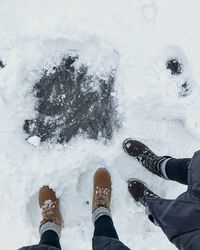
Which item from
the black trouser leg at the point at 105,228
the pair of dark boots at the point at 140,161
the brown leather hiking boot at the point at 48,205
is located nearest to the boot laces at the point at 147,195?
the pair of dark boots at the point at 140,161

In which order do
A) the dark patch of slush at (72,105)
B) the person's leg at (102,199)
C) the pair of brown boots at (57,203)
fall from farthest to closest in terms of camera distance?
the dark patch of slush at (72,105)
the pair of brown boots at (57,203)
the person's leg at (102,199)

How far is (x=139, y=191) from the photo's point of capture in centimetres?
229

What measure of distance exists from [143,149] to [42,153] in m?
0.63

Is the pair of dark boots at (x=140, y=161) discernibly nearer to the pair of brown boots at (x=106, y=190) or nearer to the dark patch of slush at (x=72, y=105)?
the pair of brown boots at (x=106, y=190)

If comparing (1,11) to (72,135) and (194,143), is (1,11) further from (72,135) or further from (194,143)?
(194,143)

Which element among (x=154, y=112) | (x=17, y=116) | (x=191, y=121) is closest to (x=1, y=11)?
(x=17, y=116)

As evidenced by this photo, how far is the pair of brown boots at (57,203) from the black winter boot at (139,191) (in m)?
0.14

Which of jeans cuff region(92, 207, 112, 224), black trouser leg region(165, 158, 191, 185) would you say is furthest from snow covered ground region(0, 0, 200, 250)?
black trouser leg region(165, 158, 191, 185)

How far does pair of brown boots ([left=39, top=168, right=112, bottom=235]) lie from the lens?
86.4 inches

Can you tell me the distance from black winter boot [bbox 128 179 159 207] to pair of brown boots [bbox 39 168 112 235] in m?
0.14

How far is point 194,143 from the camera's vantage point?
91.7 inches

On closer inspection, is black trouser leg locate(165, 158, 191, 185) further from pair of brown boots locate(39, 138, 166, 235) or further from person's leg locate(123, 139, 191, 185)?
pair of brown boots locate(39, 138, 166, 235)

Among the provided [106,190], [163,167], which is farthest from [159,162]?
[106,190]

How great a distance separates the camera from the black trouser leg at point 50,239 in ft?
6.47
